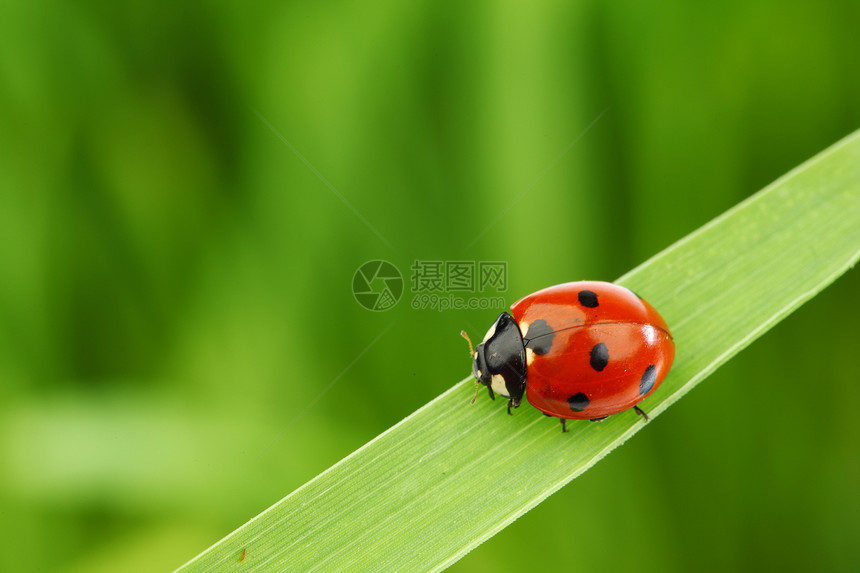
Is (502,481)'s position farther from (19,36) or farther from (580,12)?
(19,36)

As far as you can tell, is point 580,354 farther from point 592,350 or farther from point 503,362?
point 503,362

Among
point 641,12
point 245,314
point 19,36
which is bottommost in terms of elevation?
point 245,314

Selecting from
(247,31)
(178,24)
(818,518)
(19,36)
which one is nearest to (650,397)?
(818,518)

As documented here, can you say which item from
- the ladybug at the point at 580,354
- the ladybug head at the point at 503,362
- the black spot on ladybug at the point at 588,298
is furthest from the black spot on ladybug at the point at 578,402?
the black spot on ladybug at the point at 588,298

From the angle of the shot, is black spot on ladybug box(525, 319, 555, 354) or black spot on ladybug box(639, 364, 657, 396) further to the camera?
black spot on ladybug box(525, 319, 555, 354)

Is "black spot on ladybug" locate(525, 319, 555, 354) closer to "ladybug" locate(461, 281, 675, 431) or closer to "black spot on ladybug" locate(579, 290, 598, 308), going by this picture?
"ladybug" locate(461, 281, 675, 431)

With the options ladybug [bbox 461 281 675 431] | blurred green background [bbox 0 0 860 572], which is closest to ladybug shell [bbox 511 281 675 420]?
ladybug [bbox 461 281 675 431]

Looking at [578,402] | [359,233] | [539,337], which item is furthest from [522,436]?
[359,233]

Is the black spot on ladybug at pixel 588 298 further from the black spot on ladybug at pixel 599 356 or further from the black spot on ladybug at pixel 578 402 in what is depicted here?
the black spot on ladybug at pixel 578 402
